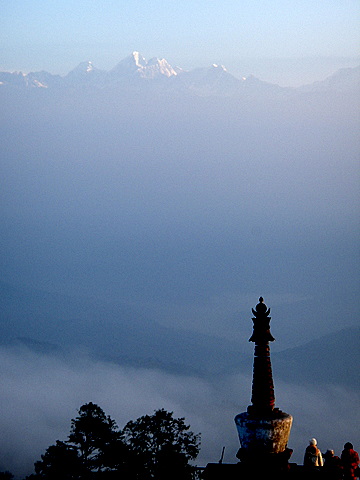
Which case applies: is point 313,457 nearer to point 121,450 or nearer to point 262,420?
point 262,420

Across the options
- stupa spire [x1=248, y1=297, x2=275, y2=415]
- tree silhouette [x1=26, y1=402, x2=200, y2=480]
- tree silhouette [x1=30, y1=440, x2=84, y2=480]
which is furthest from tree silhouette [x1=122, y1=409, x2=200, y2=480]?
stupa spire [x1=248, y1=297, x2=275, y2=415]

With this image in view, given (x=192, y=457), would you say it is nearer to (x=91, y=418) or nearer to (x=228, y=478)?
(x=91, y=418)

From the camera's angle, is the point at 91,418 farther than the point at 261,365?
Yes

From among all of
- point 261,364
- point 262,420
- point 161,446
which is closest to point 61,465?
point 161,446

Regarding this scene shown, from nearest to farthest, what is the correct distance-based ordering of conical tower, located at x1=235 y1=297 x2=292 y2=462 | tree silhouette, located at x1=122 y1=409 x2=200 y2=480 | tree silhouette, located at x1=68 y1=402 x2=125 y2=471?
conical tower, located at x1=235 y1=297 x2=292 y2=462 < tree silhouette, located at x1=122 y1=409 x2=200 y2=480 < tree silhouette, located at x1=68 y1=402 x2=125 y2=471

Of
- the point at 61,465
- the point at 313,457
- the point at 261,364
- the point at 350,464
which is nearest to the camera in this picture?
the point at 350,464

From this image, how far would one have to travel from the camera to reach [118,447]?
57.7m

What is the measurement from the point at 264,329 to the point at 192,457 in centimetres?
2626

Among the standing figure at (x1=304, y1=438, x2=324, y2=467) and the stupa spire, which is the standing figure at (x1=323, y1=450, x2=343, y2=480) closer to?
the standing figure at (x1=304, y1=438, x2=324, y2=467)

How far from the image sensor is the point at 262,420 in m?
31.5

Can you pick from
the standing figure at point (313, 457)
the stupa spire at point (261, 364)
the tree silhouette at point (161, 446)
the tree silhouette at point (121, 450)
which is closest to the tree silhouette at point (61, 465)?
the tree silhouette at point (121, 450)

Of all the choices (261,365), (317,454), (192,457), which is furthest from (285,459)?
(192,457)

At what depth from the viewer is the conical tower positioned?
3127cm

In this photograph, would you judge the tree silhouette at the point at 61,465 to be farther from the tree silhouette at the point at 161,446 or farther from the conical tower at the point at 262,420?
the conical tower at the point at 262,420
